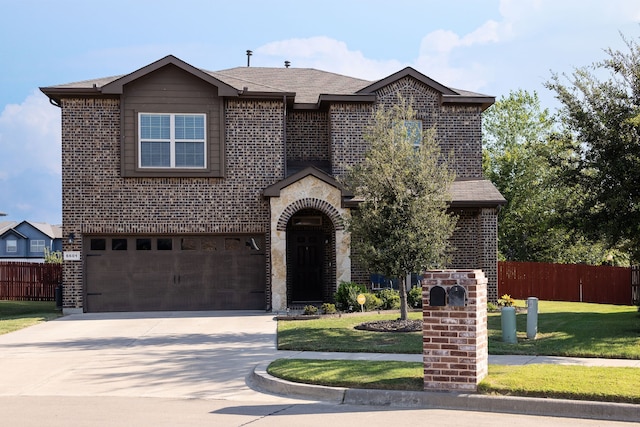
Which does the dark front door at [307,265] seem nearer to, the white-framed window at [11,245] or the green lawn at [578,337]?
the green lawn at [578,337]

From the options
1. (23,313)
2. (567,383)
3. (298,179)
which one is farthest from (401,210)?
(23,313)

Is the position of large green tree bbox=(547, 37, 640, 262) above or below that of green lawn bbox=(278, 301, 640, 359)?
above

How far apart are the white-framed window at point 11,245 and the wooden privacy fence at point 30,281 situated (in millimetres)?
44118

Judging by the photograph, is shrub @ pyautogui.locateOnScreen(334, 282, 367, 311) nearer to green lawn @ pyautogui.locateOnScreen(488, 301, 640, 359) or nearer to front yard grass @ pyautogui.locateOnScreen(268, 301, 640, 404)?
front yard grass @ pyautogui.locateOnScreen(268, 301, 640, 404)

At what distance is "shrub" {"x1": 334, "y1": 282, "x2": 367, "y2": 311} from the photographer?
2006 cm

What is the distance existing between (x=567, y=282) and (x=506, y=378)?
64.1 ft

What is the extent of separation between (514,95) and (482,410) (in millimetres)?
37228

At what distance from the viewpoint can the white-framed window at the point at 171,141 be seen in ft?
72.5

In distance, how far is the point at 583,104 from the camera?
15789 mm

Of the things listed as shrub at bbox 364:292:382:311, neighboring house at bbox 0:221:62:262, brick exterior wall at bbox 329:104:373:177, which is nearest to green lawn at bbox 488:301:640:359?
shrub at bbox 364:292:382:311

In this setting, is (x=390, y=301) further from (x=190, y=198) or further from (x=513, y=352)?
(x=513, y=352)

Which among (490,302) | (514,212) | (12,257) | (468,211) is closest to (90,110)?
(468,211)

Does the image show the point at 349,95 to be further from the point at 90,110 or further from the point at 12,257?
the point at 12,257

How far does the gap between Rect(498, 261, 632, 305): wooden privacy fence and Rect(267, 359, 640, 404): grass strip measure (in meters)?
17.5
